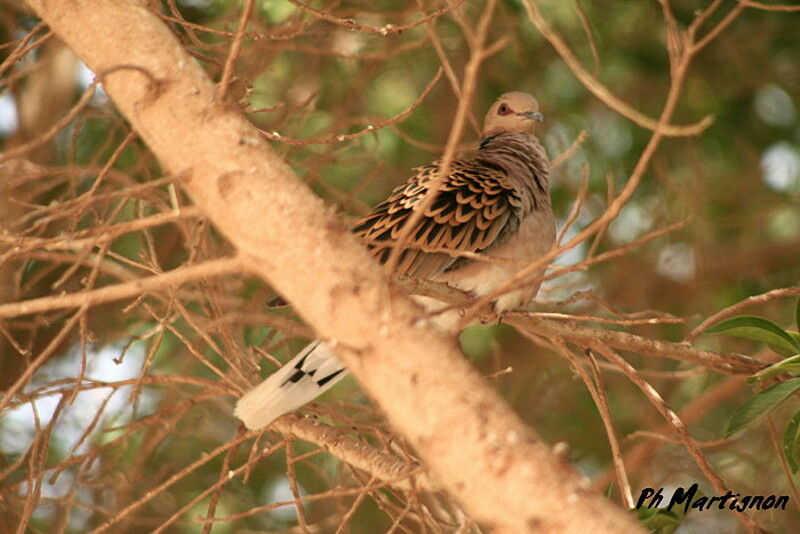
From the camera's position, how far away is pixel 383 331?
1524 mm

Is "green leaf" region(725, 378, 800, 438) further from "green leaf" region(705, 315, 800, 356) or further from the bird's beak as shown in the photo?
the bird's beak

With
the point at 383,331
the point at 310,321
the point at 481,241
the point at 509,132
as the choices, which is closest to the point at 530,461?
the point at 383,331

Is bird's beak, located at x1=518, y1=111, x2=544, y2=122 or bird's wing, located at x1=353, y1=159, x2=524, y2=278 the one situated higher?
bird's beak, located at x1=518, y1=111, x2=544, y2=122

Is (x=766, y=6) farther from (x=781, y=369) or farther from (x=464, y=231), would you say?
(x=464, y=231)

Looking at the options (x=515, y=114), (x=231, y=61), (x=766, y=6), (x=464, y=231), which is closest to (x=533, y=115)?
(x=515, y=114)

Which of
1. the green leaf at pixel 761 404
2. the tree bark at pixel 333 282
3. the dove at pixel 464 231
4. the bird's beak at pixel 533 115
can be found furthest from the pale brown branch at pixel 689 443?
the bird's beak at pixel 533 115

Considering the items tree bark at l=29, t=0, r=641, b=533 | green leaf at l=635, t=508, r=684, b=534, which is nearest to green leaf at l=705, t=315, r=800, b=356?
green leaf at l=635, t=508, r=684, b=534

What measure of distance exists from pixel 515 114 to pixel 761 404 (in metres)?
1.93

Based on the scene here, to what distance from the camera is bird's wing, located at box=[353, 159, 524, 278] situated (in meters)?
3.20

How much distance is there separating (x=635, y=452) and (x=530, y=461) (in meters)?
2.86

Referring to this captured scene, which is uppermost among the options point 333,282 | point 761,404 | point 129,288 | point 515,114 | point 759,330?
point 515,114

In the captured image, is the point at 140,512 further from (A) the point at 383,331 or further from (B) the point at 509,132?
(A) the point at 383,331

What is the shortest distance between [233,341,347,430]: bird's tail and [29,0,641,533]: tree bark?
2.78ft

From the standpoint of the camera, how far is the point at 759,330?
2424 millimetres
